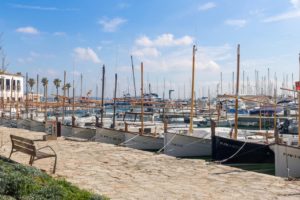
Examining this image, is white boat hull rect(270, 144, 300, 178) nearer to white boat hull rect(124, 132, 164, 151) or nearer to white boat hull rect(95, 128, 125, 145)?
white boat hull rect(124, 132, 164, 151)

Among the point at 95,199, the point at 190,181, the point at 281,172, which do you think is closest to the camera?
the point at 95,199

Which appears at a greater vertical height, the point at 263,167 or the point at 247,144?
the point at 247,144

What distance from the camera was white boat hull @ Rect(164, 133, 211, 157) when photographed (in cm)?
1916

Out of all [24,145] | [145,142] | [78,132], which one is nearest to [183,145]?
[145,142]

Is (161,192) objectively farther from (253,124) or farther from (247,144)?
(253,124)

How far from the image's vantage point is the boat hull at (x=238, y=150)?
1688 cm

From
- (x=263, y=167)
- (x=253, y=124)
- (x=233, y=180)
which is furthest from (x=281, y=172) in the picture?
(x=253, y=124)

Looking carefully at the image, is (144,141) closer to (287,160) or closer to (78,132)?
(78,132)

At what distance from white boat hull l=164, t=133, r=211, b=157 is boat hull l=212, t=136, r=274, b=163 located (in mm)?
2131

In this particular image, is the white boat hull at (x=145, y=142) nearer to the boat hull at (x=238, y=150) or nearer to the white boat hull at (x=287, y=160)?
the boat hull at (x=238, y=150)

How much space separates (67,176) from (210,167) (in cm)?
503

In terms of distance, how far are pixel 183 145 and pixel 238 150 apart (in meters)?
3.31

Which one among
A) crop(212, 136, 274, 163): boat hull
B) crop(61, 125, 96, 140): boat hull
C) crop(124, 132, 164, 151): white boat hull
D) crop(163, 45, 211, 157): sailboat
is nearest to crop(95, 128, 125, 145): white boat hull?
crop(124, 132, 164, 151): white boat hull

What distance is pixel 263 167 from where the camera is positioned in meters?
16.8
